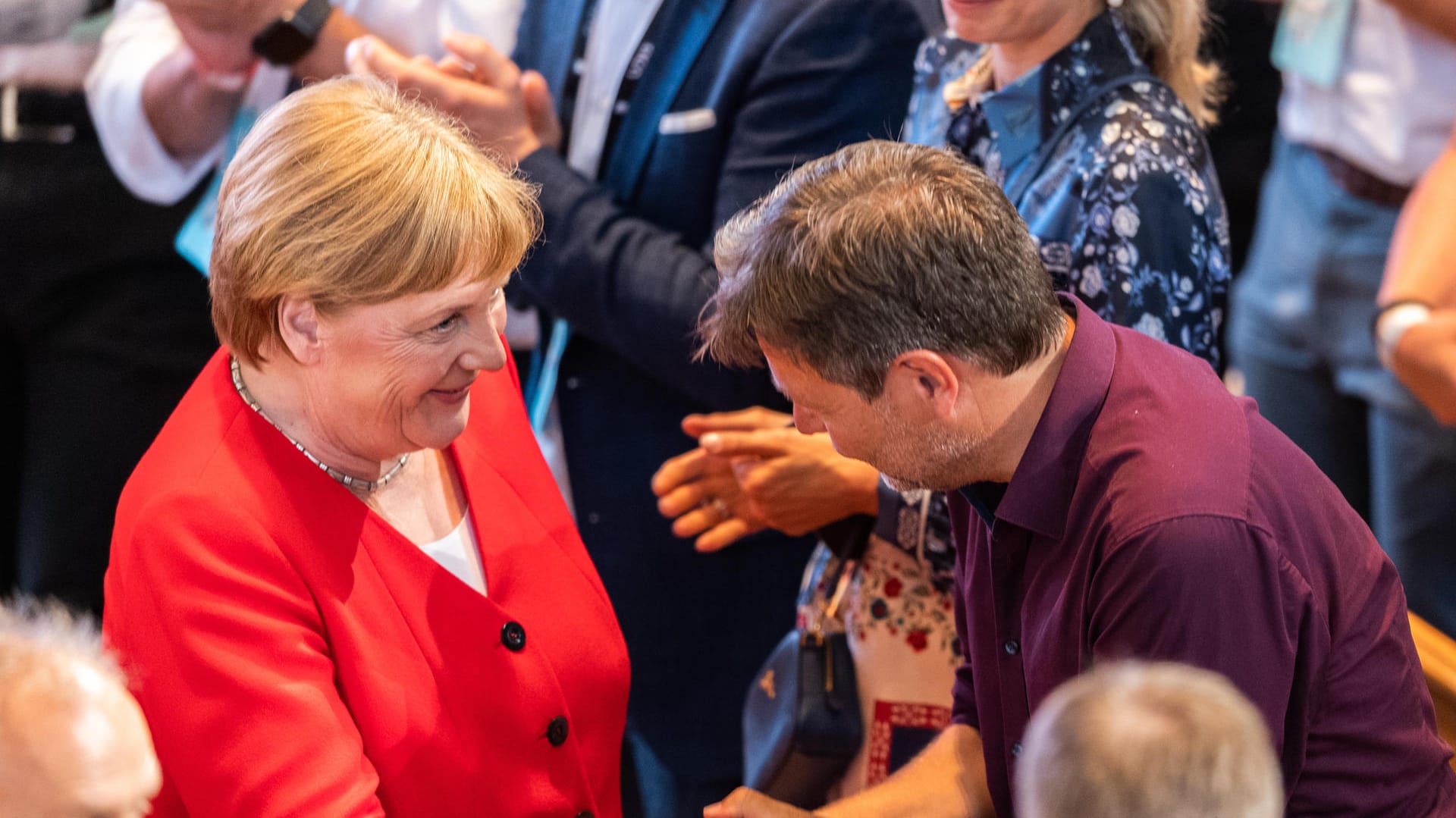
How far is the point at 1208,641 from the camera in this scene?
4.40ft

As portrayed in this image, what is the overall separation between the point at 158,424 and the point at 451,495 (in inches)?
63.0

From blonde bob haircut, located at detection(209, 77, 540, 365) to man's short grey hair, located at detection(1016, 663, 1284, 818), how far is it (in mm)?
837

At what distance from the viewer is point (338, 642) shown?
60.6 inches

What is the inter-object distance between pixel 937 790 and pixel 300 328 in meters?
0.98

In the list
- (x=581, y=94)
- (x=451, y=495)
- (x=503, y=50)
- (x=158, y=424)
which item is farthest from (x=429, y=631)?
(x=158, y=424)

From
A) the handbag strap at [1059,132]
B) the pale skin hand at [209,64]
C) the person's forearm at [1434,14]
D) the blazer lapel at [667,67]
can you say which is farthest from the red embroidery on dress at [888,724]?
the person's forearm at [1434,14]

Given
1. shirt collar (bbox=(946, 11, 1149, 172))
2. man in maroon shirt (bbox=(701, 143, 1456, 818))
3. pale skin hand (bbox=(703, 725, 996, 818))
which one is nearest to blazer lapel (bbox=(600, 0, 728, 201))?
shirt collar (bbox=(946, 11, 1149, 172))

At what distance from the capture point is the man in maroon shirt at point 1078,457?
136cm

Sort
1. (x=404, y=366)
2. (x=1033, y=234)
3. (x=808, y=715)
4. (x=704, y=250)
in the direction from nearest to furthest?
(x=404, y=366), (x=1033, y=234), (x=808, y=715), (x=704, y=250)

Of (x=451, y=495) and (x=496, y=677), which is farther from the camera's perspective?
(x=451, y=495)

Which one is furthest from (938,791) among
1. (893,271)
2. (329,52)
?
(329,52)

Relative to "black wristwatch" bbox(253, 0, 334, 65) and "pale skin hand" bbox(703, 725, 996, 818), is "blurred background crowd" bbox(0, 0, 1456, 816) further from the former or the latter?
"pale skin hand" bbox(703, 725, 996, 818)

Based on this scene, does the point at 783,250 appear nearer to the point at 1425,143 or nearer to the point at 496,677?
the point at 496,677

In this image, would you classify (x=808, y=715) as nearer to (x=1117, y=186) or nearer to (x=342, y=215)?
(x=1117, y=186)
